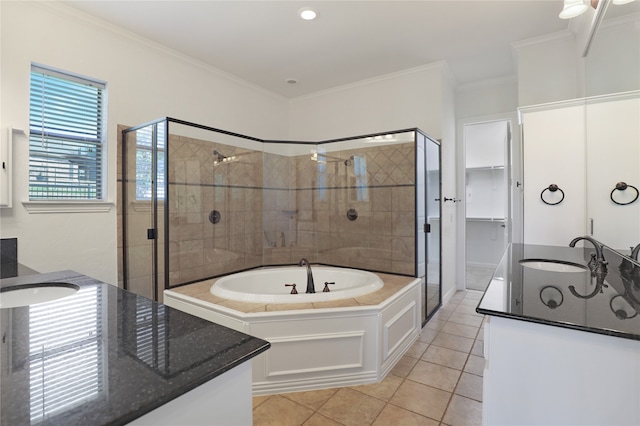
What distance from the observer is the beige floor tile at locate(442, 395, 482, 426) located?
1.80 meters

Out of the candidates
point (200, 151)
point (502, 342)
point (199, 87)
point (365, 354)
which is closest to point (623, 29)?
point (502, 342)

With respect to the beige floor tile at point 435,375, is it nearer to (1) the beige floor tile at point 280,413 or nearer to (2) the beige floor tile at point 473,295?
(1) the beige floor tile at point 280,413

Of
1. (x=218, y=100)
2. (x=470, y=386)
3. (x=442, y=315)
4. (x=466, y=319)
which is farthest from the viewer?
(x=218, y=100)

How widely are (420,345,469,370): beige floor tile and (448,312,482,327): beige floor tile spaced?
719 mm

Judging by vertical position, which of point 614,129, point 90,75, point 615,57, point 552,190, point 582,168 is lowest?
point 552,190

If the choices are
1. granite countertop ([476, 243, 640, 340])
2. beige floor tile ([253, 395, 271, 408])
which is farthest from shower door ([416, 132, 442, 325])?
beige floor tile ([253, 395, 271, 408])

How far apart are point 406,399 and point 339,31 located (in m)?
2.97

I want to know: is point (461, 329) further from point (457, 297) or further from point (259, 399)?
point (259, 399)

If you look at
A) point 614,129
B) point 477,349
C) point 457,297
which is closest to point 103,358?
point 614,129

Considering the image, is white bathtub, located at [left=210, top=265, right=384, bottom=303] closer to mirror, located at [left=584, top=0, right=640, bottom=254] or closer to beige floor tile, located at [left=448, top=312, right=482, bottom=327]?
beige floor tile, located at [left=448, top=312, right=482, bottom=327]

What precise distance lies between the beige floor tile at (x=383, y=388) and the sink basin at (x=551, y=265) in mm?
1179

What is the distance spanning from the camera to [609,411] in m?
0.94

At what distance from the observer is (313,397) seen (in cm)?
204

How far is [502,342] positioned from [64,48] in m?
3.43
